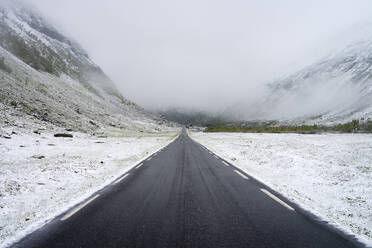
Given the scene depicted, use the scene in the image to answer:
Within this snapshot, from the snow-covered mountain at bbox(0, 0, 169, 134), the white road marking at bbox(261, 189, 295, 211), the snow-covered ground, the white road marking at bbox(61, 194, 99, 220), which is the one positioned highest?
the snow-covered mountain at bbox(0, 0, 169, 134)

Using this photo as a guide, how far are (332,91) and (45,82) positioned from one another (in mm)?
158214

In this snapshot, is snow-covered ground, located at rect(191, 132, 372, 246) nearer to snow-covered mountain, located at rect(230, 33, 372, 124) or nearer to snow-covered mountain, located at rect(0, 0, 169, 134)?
snow-covered mountain, located at rect(0, 0, 169, 134)

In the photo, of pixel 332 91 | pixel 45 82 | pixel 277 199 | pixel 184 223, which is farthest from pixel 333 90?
pixel 184 223

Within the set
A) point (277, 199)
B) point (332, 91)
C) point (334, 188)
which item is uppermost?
point (332, 91)

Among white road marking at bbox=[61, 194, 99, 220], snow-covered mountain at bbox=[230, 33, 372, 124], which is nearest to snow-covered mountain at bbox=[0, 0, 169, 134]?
white road marking at bbox=[61, 194, 99, 220]

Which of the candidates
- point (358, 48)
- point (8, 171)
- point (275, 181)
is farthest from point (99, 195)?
point (358, 48)

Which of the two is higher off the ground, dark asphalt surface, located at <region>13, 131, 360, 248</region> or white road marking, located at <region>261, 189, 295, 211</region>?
white road marking, located at <region>261, 189, 295, 211</region>

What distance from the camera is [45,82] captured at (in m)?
64.8

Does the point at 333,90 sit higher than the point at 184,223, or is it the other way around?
the point at 333,90

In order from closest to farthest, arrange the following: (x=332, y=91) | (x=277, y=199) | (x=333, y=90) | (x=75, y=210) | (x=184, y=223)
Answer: (x=184, y=223)
(x=75, y=210)
(x=277, y=199)
(x=333, y=90)
(x=332, y=91)

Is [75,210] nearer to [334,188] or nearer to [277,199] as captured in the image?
[277,199]

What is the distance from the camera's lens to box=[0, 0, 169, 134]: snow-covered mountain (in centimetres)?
3931

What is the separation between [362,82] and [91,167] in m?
143

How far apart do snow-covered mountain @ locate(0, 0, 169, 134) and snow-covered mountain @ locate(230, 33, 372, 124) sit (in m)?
88.1
